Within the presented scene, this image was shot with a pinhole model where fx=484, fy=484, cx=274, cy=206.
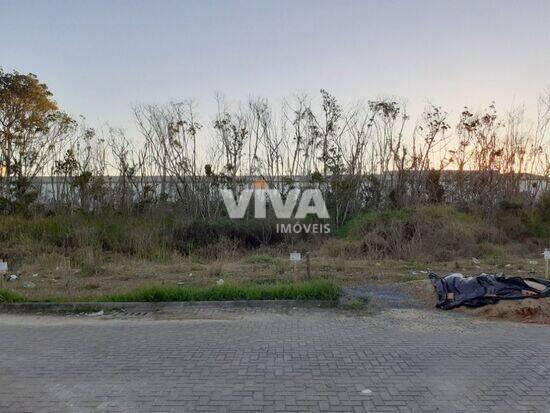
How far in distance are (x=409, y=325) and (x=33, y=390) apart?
199 inches

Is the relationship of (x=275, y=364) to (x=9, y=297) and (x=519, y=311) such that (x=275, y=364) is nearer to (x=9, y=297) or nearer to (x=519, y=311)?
(x=519, y=311)

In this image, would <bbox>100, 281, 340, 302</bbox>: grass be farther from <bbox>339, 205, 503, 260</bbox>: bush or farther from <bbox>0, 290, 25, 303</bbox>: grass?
<bbox>339, 205, 503, 260</bbox>: bush

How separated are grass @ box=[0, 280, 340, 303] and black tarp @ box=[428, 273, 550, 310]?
6.27 ft

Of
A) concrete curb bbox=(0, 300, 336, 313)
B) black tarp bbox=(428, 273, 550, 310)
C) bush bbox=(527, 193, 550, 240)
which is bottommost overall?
concrete curb bbox=(0, 300, 336, 313)

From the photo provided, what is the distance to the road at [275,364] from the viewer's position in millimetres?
4164

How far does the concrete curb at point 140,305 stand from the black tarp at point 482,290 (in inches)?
79.0

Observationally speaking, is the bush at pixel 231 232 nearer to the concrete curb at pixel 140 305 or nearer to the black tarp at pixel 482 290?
the concrete curb at pixel 140 305

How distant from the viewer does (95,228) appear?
1758cm

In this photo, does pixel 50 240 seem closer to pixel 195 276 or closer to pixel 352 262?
pixel 195 276

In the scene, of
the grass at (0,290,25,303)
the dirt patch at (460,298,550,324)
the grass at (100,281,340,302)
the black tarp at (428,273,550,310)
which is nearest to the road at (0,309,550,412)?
the dirt patch at (460,298,550,324)

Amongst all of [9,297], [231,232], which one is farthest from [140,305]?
[231,232]

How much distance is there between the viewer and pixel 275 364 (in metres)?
5.22

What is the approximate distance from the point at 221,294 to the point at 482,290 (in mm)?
4596

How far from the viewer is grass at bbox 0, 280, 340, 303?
8727mm
